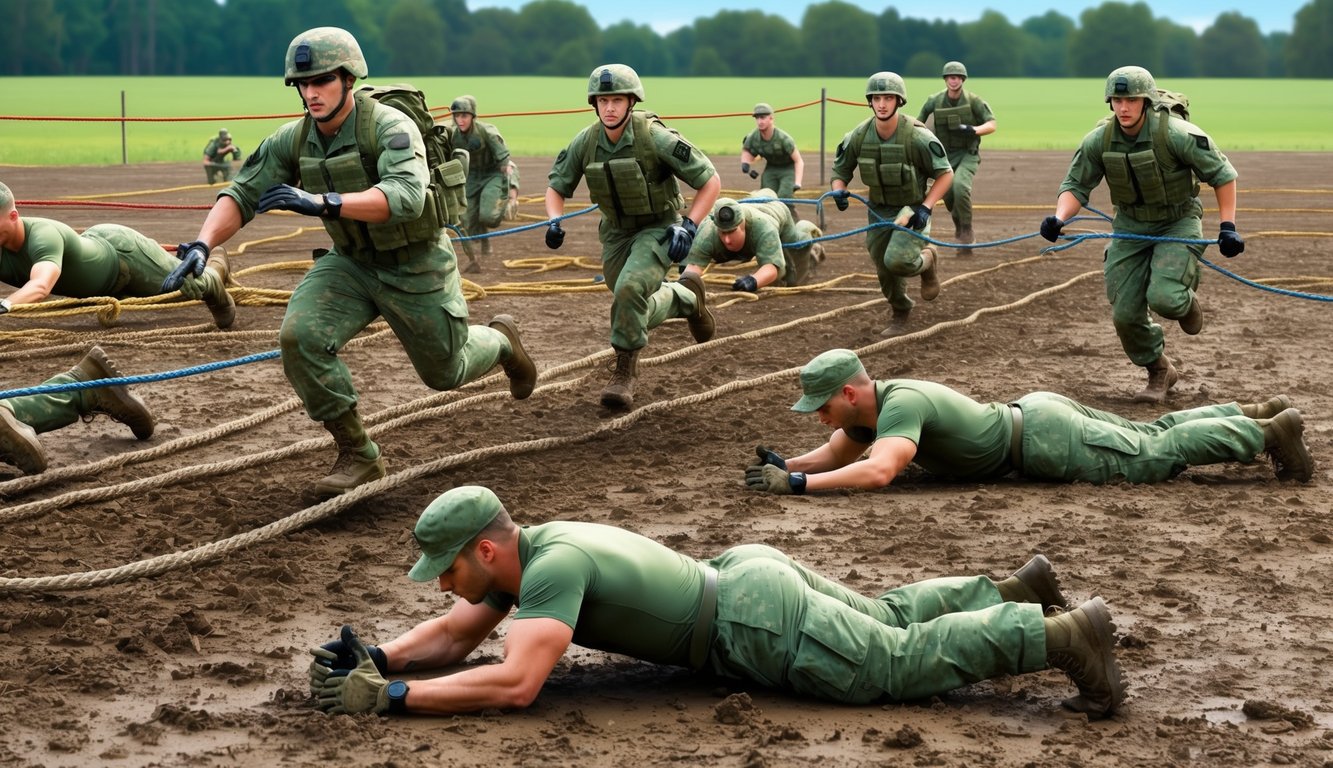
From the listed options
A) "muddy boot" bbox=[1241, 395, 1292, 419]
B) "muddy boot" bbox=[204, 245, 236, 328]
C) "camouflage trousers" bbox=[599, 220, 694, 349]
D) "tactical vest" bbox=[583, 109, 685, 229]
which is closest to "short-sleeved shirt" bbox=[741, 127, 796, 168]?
"muddy boot" bbox=[204, 245, 236, 328]

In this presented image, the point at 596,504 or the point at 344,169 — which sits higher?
the point at 344,169

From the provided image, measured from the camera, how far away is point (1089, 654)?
493 centimetres

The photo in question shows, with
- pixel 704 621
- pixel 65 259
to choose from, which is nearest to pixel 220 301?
pixel 65 259

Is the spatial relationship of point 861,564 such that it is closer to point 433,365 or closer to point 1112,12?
point 433,365

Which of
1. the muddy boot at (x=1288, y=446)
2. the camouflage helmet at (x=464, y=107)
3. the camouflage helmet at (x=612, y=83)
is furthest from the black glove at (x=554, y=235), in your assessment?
the camouflage helmet at (x=464, y=107)

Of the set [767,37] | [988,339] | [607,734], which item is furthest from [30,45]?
[607,734]

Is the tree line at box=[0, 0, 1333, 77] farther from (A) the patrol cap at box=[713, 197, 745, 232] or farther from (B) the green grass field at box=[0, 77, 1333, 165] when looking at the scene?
(A) the patrol cap at box=[713, 197, 745, 232]

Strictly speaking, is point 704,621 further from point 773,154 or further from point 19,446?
point 773,154

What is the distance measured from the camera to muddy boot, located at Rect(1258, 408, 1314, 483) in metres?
7.60

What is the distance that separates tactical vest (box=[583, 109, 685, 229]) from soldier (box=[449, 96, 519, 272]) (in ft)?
22.7

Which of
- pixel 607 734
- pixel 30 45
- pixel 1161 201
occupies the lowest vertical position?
pixel 607 734

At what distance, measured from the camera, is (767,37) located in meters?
110

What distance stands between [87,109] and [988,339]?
50.2 meters

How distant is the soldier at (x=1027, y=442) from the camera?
7.28 meters
